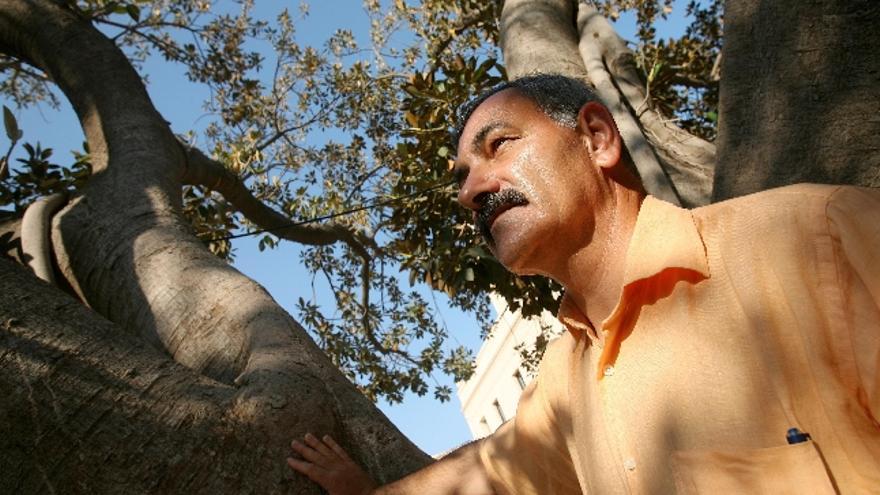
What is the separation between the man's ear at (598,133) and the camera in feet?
6.07

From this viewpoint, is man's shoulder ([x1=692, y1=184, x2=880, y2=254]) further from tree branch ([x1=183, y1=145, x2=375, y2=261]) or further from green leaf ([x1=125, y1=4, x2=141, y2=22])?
green leaf ([x1=125, y1=4, x2=141, y2=22])

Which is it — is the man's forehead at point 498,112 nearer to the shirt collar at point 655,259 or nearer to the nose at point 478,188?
the nose at point 478,188

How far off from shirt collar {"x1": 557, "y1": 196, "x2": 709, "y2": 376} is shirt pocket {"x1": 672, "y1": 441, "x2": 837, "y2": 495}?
29cm

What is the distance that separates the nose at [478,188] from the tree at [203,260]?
63 centimetres

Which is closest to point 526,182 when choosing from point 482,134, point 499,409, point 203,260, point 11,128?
point 482,134

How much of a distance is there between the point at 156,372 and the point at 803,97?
1.94m

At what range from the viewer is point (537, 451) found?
1993 mm

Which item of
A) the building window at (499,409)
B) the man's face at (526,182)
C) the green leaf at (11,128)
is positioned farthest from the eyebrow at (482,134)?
A: the building window at (499,409)

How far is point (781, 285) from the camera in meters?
1.35

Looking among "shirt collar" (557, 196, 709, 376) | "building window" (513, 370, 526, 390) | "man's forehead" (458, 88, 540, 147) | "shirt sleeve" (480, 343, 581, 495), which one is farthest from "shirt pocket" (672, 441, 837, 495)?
"building window" (513, 370, 526, 390)

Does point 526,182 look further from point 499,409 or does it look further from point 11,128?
point 499,409

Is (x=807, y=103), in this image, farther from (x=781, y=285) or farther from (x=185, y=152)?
(x=185, y=152)

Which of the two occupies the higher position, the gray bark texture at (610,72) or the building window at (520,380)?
the building window at (520,380)

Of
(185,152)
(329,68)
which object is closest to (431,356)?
(329,68)
